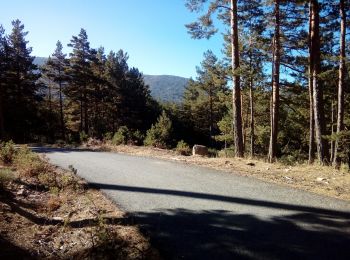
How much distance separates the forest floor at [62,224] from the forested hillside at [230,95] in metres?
9.21

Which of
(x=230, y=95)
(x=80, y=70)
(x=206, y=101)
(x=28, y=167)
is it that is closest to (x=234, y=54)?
(x=28, y=167)

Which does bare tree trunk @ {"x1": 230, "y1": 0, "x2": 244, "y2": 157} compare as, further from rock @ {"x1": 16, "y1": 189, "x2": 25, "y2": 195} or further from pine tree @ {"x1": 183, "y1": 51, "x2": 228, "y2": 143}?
pine tree @ {"x1": 183, "y1": 51, "x2": 228, "y2": 143}

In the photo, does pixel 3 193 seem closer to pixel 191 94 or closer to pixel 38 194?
pixel 38 194

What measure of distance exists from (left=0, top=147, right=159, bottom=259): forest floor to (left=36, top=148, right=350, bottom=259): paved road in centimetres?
39

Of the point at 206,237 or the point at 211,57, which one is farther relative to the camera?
the point at 211,57

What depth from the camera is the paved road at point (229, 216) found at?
4781 millimetres

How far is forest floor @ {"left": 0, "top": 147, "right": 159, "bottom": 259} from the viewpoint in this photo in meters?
4.84

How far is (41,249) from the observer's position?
5.11 meters

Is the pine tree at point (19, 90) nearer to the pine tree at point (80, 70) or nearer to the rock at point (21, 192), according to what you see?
the pine tree at point (80, 70)

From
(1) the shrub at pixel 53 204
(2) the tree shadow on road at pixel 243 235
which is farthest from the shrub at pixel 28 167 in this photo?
(2) the tree shadow on road at pixel 243 235

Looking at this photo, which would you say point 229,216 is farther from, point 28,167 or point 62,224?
point 28,167

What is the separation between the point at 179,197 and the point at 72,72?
3760 centimetres

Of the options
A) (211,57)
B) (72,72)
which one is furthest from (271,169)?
(211,57)

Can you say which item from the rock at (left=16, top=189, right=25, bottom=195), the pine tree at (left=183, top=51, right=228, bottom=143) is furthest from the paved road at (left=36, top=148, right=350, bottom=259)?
the pine tree at (left=183, top=51, right=228, bottom=143)
